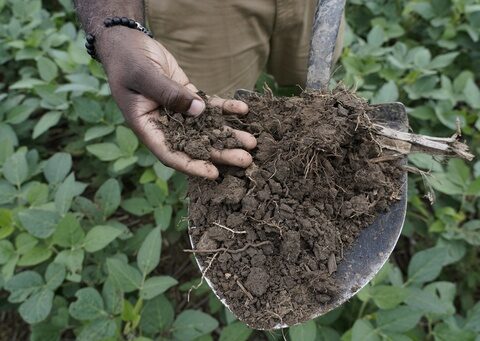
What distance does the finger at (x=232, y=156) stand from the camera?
107 centimetres

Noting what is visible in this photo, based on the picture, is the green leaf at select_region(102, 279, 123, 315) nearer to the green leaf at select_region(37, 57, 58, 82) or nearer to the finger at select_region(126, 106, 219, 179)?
the finger at select_region(126, 106, 219, 179)

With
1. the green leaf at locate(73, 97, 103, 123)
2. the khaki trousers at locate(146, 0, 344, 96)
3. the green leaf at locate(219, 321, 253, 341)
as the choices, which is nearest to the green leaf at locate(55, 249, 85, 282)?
the green leaf at locate(219, 321, 253, 341)

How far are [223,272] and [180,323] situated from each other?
46cm

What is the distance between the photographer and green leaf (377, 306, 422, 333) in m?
1.30

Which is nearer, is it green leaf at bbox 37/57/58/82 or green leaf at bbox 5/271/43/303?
green leaf at bbox 5/271/43/303

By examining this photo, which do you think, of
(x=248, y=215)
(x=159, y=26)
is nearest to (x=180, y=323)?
(x=248, y=215)

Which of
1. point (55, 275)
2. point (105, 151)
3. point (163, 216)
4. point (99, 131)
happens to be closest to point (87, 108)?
point (99, 131)

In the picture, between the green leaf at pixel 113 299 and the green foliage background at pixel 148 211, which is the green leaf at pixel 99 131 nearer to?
the green foliage background at pixel 148 211

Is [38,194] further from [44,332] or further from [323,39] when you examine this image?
[323,39]

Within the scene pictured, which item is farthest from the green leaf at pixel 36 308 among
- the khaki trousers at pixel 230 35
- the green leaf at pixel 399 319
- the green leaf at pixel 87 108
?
the green leaf at pixel 399 319

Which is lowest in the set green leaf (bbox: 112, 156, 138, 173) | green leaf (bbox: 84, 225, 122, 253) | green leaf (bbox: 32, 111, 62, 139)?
green leaf (bbox: 84, 225, 122, 253)

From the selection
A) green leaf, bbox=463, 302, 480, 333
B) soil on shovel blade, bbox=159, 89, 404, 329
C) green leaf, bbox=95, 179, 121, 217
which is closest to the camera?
soil on shovel blade, bbox=159, 89, 404, 329

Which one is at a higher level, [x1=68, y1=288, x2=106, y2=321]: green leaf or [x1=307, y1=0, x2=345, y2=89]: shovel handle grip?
[x1=307, y1=0, x2=345, y2=89]: shovel handle grip

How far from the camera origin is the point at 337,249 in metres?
1.11
